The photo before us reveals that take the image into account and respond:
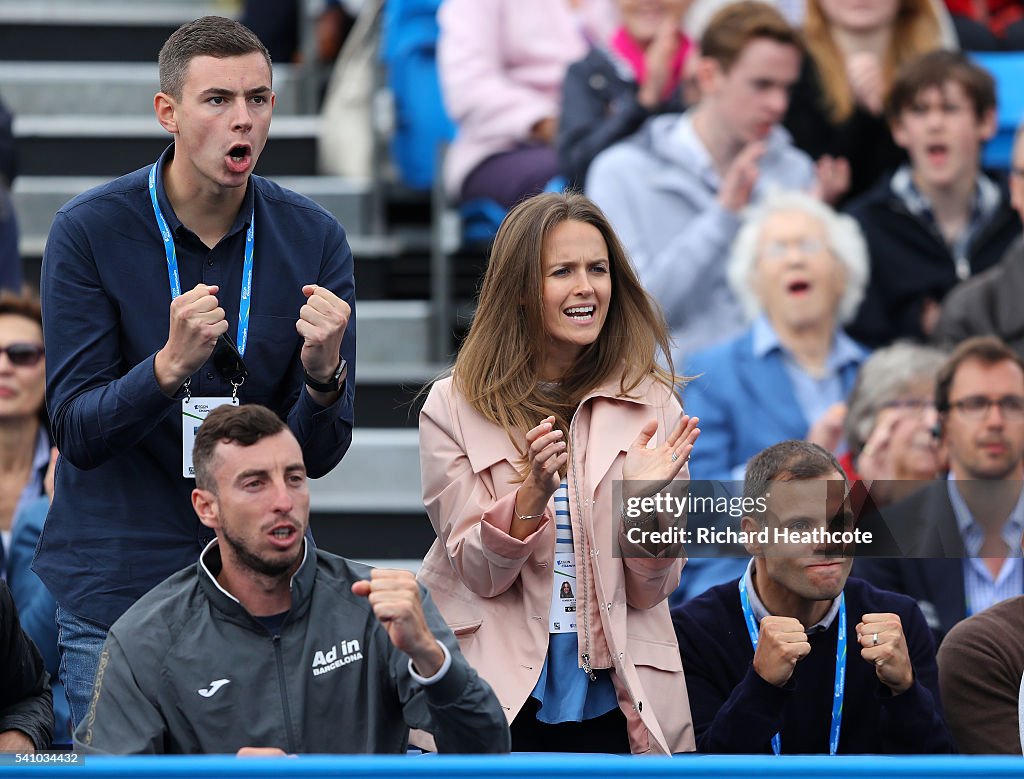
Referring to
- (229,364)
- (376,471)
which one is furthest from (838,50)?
(229,364)

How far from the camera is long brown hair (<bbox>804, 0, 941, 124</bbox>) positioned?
19.4ft

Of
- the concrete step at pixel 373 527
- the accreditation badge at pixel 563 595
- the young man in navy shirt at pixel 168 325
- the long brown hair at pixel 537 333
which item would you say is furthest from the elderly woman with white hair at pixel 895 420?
the young man in navy shirt at pixel 168 325

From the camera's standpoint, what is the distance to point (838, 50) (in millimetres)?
6004

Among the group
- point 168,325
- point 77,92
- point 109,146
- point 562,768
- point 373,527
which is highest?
point 77,92

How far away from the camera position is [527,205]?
340 centimetres

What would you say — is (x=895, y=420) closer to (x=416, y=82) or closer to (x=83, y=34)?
(x=416, y=82)

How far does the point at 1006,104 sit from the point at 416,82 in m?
2.24

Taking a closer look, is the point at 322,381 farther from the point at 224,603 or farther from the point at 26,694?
the point at 26,694

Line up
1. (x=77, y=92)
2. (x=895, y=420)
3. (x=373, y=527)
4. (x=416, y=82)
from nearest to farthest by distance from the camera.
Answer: (x=895, y=420)
(x=373, y=527)
(x=416, y=82)
(x=77, y=92)

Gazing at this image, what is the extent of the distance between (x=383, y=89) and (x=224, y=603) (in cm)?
412

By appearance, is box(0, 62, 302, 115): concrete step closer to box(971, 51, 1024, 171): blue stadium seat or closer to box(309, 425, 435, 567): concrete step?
box(309, 425, 435, 567): concrete step

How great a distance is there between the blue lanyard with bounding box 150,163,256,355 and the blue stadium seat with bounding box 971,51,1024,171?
12.9 ft

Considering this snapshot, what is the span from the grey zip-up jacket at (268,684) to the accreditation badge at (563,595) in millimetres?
401

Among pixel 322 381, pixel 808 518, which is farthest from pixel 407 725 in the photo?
pixel 808 518
